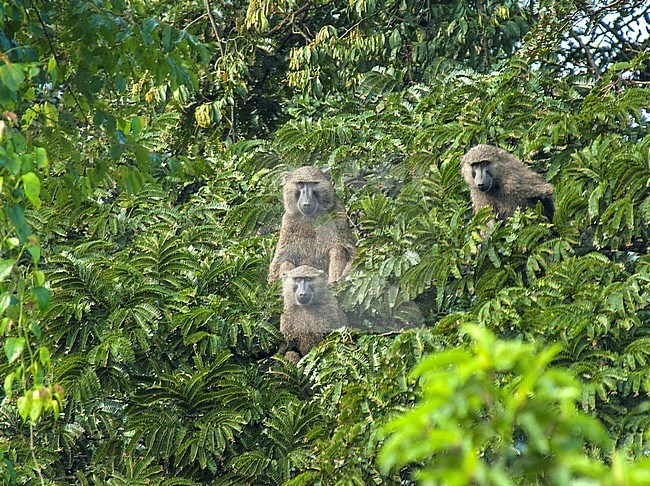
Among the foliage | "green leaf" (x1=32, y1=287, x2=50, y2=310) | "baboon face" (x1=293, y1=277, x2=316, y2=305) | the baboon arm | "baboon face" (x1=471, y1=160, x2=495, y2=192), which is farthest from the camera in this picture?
the baboon arm

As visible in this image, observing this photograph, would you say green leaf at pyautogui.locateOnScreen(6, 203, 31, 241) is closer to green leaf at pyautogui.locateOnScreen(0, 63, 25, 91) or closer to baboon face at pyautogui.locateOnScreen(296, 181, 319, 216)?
green leaf at pyautogui.locateOnScreen(0, 63, 25, 91)

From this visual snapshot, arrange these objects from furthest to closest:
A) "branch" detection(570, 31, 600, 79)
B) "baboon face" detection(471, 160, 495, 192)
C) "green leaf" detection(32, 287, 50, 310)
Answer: "branch" detection(570, 31, 600, 79) < "baboon face" detection(471, 160, 495, 192) < "green leaf" detection(32, 287, 50, 310)

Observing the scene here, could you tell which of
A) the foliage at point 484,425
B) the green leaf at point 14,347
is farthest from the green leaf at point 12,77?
the foliage at point 484,425

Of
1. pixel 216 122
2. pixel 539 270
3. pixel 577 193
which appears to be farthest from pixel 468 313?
pixel 216 122

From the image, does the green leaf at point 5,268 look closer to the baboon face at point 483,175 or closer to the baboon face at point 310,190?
the baboon face at point 483,175

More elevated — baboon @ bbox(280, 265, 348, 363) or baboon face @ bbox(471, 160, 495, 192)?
baboon face @ bbox(471, 160, 495, 192)

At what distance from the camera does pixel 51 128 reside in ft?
13.2

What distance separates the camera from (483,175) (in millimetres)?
5895

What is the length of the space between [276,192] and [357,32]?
200cm

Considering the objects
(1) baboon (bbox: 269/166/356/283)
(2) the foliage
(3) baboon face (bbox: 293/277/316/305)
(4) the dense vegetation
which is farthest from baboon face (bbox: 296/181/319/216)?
(2) the foliage

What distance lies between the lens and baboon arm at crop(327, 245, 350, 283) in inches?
250

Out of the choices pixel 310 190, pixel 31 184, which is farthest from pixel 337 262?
pixel 31 184

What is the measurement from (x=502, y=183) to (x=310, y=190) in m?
1.23

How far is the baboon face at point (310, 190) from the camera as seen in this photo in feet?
21.6
